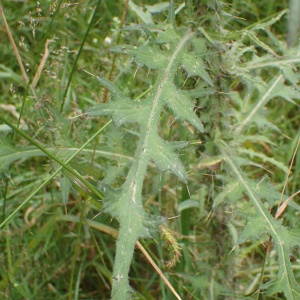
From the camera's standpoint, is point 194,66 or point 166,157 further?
point 194,66

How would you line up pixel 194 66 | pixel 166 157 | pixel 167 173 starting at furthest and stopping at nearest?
pixel 167 173, pixel 194 66, pixel 166 157

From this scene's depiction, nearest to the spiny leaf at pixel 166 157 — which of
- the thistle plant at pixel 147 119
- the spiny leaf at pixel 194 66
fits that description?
the thistle plant at pixel 147 119

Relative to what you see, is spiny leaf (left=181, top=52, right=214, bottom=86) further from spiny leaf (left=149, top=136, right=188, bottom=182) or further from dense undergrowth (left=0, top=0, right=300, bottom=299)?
spiny leaf (left=149, top=136, right=188, bottom=182)

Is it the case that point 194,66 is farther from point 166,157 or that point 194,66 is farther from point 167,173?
point 167,173

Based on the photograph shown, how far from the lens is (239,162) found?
1.44 m

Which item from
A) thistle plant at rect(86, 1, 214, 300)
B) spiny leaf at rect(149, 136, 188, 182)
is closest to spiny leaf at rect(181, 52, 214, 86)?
thistle plant at rect(86, 1, 214, 300)

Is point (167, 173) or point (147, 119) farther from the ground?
point (147, 119)

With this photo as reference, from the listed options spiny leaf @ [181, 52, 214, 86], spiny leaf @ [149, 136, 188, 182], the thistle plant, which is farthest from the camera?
spiny leaf @ [181, 52, 214, 86]

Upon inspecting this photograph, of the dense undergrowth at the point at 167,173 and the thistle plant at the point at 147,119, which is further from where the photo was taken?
the dense undergrowth at the point at 167,173

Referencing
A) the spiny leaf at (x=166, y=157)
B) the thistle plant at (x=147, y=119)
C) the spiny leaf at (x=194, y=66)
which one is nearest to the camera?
the thistle plant at (x=147, y=119)

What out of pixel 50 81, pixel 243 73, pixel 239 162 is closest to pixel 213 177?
pixel 239 162

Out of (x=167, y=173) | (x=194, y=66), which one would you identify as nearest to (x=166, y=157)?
(x=194, y=66)

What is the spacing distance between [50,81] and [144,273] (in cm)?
171

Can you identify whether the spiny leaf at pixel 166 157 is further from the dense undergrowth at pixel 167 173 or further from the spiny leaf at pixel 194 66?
the spiny leaf at pixel 194 66
